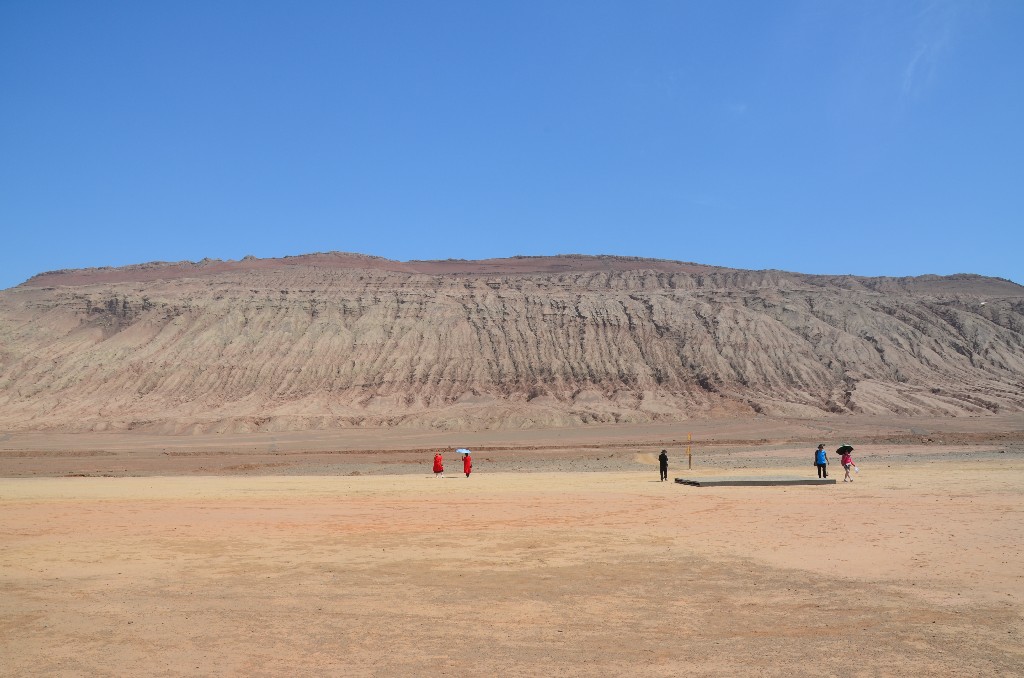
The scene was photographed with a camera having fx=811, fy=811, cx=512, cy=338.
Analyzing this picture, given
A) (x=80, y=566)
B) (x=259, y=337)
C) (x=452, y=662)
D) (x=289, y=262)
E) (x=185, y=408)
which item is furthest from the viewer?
(x=289, y=262)

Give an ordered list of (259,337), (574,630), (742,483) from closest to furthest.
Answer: (574,630)
(742,483)
(259,337)

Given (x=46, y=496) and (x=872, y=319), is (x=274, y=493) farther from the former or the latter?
(x=872, y=319)

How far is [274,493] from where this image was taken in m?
23.9

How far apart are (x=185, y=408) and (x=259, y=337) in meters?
13.2

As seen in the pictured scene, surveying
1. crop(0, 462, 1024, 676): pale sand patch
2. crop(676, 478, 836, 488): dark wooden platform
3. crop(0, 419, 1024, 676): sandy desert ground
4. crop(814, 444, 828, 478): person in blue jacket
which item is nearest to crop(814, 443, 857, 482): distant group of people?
crop(814, 444, 828, 478): person in blue jacket

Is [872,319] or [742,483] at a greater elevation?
[872,319]

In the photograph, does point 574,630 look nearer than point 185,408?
Yes

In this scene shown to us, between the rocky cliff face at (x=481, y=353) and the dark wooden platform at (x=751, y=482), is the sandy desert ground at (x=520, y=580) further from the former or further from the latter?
the rocky cliff face at (x=481, y=353)

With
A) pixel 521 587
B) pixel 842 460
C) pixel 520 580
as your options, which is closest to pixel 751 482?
pixel 842 460

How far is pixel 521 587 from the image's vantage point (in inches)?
427

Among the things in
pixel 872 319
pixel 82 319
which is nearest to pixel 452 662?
pixel 872 319

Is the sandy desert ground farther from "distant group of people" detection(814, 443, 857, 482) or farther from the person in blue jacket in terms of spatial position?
the person in blue jacket

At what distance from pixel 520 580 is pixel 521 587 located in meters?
0.44

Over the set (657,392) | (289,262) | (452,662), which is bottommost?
(452,662)
